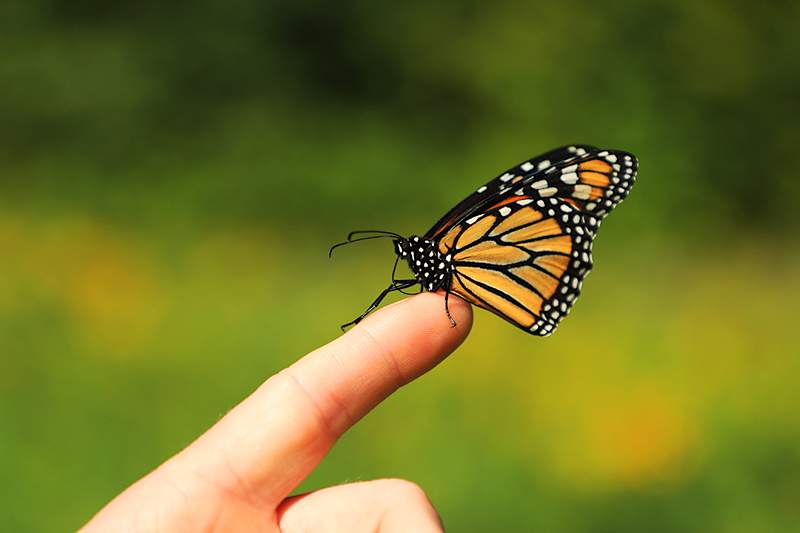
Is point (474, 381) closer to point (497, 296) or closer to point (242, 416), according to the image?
point (497, 296)

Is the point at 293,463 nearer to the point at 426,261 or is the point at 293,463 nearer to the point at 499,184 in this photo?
the point at 426,261

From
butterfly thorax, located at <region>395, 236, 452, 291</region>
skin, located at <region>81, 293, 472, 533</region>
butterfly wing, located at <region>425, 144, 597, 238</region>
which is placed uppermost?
butterfly wing, located at <region>425, 144, 597, 238</region>

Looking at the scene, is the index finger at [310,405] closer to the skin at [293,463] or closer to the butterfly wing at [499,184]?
the skin at [293,463]

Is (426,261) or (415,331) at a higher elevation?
(426,261)

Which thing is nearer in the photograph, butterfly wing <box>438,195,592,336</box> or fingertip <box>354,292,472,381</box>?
fingertip <box>354,292,472,381</box>

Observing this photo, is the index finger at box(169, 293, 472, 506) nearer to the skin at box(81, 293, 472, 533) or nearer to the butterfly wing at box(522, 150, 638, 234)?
the skin at box(81, 293, 472, 533)

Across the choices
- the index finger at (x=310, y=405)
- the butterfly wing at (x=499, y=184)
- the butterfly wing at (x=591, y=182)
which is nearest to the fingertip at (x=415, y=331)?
the index finger at (x=310, y=405)

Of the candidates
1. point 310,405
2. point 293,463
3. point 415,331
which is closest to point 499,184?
point 415,331

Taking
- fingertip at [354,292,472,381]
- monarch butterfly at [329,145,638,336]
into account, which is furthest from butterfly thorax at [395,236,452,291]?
fingertip at [354,292,472,381]
